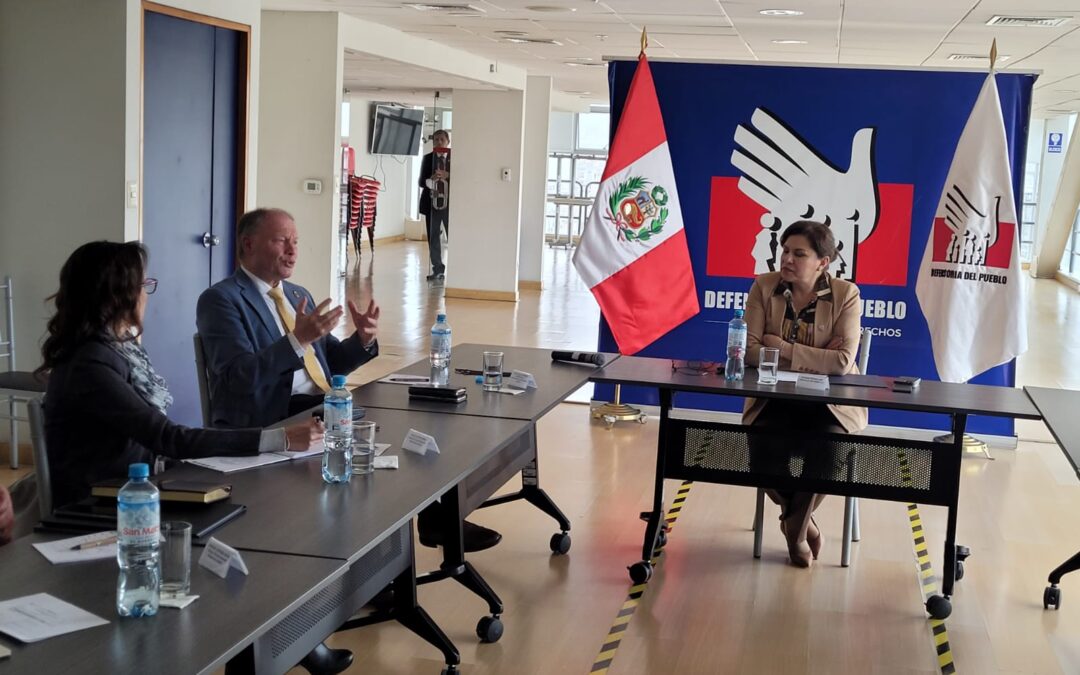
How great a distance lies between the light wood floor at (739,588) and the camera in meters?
3.85

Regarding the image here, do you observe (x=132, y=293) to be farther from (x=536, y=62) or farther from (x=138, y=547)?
(x=536, y=62)

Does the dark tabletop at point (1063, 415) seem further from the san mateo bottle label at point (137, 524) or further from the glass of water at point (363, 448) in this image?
the san mateo bottle label at point (137, 524)

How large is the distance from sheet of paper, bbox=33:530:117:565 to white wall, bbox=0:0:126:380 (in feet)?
12.4

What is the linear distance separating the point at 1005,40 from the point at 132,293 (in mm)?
7732

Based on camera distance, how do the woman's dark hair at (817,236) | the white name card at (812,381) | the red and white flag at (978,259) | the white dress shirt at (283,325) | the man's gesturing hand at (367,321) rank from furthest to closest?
the red and white flag at (978,259) → the woman's dark hair at (817,236) → the white name card at (812,381) → the man's gesturing hand at (367,321) → the white dress shirt at (283,325)

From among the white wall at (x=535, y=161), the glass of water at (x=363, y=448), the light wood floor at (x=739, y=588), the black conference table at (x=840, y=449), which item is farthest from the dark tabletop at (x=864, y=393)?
the white wall at (x=535, y=161)

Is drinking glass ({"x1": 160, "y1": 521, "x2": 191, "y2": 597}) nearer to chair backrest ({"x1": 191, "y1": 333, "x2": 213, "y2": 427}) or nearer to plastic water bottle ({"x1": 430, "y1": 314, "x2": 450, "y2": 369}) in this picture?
chair backrest ({"x1": 191, "y1": 333, "x2": 213, "y2": 427})

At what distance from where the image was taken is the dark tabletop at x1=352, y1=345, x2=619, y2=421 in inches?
153

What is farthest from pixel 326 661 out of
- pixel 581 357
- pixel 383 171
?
pixel 383 171

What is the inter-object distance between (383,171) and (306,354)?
57.9 ft

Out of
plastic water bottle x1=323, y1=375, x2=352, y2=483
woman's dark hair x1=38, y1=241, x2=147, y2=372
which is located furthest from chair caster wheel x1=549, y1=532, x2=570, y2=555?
woman's dark hair x1=38, y1=241, x2=147, y2=372

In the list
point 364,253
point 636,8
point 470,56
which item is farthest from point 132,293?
point 364,253

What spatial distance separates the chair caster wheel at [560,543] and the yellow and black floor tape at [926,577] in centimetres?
134

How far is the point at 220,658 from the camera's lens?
6.00ft
